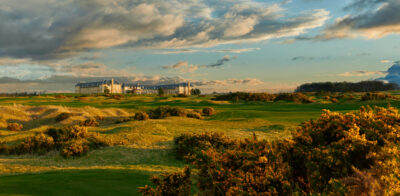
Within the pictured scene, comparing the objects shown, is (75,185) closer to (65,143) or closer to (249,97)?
(65,143)

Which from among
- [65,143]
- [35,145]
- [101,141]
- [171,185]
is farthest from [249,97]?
[171,185]

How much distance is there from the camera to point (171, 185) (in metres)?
7.38

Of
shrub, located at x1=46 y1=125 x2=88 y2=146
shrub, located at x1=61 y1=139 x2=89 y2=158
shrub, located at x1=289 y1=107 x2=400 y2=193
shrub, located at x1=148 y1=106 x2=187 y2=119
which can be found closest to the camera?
shrub, located at x1=289 y1=107 x2=400 y2=193

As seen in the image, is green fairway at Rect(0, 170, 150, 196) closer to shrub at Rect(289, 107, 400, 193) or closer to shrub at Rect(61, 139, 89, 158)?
shrub at Rect(289, 107, 400, 193)

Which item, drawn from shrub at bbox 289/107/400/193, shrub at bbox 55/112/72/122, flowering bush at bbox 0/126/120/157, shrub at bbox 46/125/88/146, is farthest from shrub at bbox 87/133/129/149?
shrub at bbox 55/112/72/122

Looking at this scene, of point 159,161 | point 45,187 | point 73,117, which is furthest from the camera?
point 73,117

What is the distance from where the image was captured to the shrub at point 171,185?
714cm

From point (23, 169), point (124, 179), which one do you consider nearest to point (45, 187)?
point (124, 179)

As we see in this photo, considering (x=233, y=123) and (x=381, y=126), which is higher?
(x=381, y=126)

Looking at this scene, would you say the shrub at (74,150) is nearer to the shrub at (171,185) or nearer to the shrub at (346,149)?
the shrub at (171,185)

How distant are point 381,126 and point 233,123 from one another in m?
26.7

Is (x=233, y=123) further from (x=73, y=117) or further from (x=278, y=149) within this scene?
(x=278, y=149)

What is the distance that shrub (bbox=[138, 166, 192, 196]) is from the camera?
714 cm

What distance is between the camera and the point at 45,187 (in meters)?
9.12
